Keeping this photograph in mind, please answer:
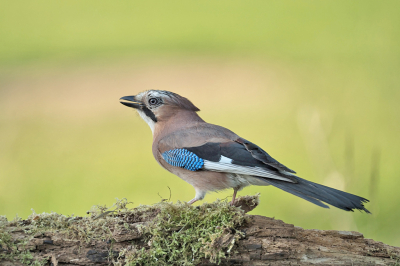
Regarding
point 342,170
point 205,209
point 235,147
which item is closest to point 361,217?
point 342,170

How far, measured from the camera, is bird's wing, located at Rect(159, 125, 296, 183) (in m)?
3.39

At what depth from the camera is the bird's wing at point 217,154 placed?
3.39 metres

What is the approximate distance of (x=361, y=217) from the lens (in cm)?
520

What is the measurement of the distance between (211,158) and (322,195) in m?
1.04

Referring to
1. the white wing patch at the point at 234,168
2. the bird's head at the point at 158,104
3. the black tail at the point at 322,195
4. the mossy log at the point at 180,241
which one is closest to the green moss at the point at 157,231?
the mossy log at the point at 180,241

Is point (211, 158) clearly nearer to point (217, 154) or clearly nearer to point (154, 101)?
point (217, 154)

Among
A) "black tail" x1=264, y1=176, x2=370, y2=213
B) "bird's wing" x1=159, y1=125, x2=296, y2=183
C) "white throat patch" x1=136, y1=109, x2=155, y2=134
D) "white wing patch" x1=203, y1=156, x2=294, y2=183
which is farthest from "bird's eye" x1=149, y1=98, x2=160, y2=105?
"black tail" x1=264, y1=176, x2=370, y2=213

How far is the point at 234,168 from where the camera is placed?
11.3 ft

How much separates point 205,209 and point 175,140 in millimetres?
1028

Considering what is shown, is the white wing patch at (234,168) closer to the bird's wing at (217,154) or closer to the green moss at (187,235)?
the bird's wing at (217,154)

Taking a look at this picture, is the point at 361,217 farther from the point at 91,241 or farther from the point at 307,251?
the point at 91,241

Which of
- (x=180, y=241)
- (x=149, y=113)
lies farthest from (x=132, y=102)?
(x=180, y=241)

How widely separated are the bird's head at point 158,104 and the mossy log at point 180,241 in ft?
4.92

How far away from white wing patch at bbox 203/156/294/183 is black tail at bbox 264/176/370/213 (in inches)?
2.5
